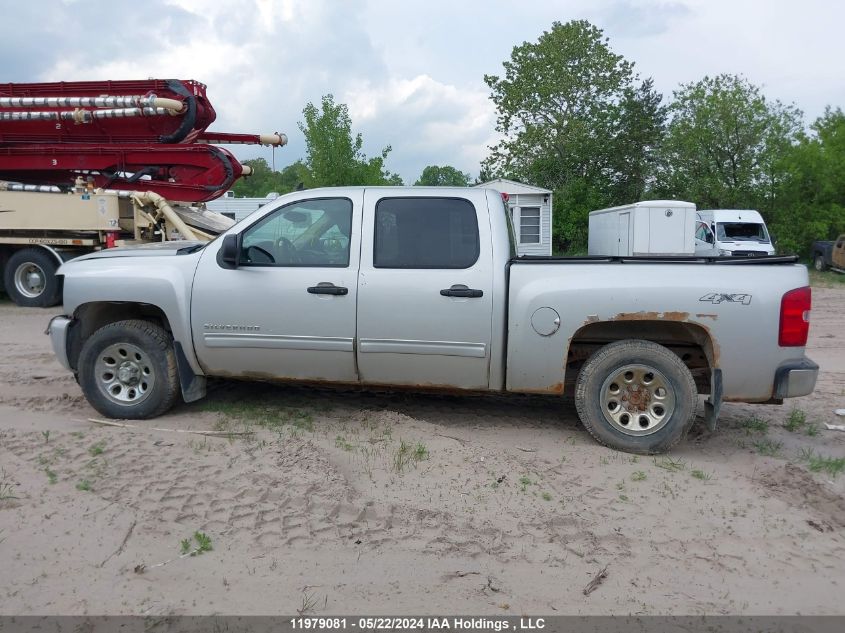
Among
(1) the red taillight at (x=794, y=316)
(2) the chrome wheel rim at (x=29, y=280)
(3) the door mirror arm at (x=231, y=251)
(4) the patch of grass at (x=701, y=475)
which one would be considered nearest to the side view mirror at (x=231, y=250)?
(3) the door mirror arm at (x=231, y=251)

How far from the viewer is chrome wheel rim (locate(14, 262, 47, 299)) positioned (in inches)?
494

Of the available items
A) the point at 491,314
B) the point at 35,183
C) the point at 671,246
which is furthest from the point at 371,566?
the point at 671,246

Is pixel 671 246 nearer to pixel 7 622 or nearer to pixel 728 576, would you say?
pixel 728 576

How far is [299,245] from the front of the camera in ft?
17.8

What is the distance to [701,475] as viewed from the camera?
461cm

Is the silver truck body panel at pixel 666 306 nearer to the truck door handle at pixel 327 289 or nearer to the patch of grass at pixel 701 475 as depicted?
the patch of grass at pixel 701 475

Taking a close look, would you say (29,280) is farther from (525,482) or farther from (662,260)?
(662,260)

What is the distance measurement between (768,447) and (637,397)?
1.13 m

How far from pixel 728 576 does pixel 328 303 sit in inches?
123

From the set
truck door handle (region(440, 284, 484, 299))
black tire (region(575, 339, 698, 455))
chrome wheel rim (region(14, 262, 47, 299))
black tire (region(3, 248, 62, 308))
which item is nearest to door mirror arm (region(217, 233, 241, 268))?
truck door handle (region(440, 284, 484, 299))

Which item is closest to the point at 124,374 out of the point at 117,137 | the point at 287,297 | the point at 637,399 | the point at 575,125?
the point at 287,297

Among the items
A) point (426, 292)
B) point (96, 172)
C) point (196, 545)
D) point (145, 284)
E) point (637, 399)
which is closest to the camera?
point (196, 545)

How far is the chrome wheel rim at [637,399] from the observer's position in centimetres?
495

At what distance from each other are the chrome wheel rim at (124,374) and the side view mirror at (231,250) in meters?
1.04
